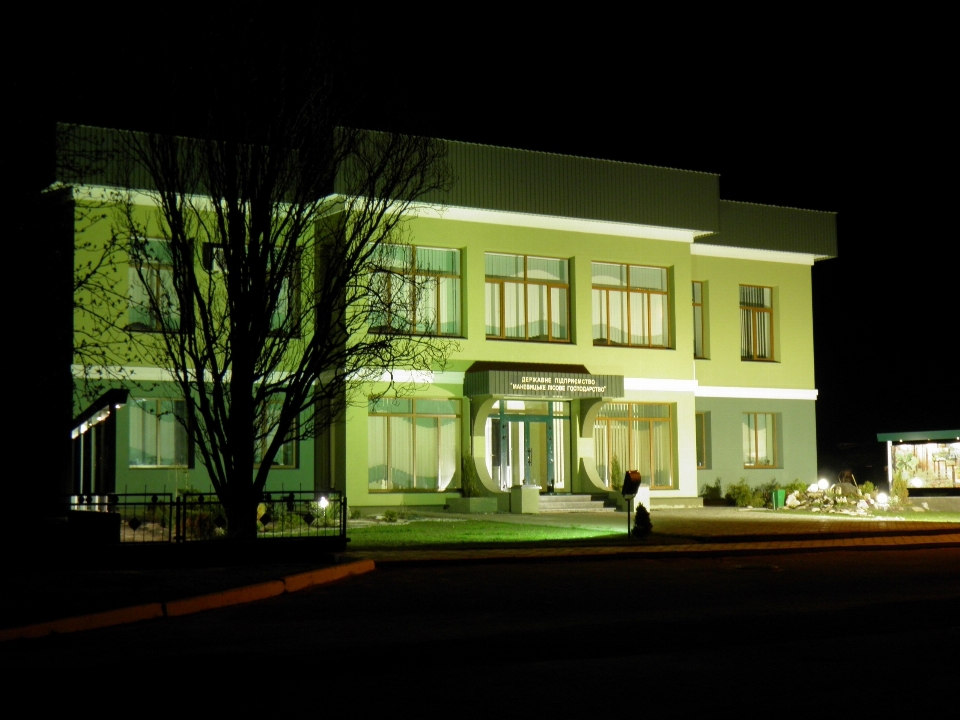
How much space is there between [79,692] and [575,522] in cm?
1944

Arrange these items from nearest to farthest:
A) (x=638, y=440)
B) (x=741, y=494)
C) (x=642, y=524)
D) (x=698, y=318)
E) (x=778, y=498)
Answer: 1. (x=642, y=524)
2. (x=778, y=498)
3. (x=638, y=440)
4. (x=741, y=494)
5. (x=698, y=318)

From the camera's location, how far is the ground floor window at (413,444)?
101 ft

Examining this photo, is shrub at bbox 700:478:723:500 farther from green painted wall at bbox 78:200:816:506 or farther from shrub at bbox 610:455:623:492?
shrub at bbox 610:455:623:492

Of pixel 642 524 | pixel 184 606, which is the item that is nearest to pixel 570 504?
pixel 642 524

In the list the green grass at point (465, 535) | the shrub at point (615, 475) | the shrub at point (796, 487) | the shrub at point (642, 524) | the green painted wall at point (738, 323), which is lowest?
the green grass at point (465, 535)

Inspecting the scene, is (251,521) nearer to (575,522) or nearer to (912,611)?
(575,522)

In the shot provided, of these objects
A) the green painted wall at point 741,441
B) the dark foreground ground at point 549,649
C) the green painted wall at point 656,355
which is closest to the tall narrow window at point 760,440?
the green painted wall at point 741,441

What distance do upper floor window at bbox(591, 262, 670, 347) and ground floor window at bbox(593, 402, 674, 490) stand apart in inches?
78.2

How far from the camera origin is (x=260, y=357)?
71.1 feet

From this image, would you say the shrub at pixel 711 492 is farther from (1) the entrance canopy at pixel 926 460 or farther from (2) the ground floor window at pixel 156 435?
(2) the ground floor window at pixel 156 435

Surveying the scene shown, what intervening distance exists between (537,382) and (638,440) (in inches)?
199

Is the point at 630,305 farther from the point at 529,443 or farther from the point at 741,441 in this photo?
the point at 741,441

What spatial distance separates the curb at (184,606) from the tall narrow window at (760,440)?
23486 millimetres

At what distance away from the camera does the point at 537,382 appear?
30.9m
